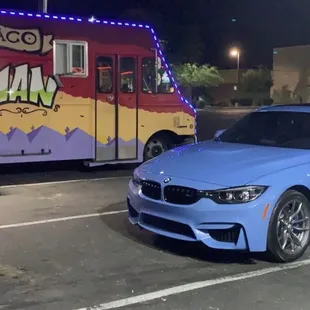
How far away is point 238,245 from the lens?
20.1ft

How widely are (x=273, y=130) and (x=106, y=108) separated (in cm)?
572

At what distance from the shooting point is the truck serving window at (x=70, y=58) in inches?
476

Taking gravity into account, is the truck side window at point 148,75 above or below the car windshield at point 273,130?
above

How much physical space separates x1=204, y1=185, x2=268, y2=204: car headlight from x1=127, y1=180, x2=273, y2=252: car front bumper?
1.9 inches

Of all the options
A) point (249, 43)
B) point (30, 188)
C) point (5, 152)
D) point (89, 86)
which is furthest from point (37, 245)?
point (249, 43)

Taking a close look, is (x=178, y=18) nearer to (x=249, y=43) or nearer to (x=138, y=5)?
(x=138, y=5)

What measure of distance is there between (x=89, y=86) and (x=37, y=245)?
5.92m

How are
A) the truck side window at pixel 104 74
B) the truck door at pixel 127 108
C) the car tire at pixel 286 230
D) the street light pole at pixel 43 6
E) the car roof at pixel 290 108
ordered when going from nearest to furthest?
the car tire at pixel 286 230 → the car roof at pixel 290 108 → the truck side window at pixel 104 74 → the truck door at pixel 127 108 → the street light pole at pixel 43 6

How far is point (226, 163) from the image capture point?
259 inches

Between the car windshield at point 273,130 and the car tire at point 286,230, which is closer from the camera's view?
the car tire at point 286,230

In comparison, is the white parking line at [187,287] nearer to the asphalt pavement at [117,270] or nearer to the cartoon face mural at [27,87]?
the asphalt pavement at [117,270]

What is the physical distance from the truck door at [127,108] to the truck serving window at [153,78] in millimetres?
212

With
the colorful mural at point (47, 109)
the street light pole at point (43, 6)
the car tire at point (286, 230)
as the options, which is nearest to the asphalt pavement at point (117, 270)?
the car tire at point (286, 230)

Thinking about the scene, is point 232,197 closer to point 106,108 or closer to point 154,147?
point 106,108
